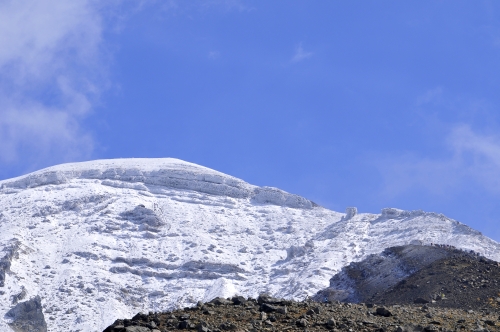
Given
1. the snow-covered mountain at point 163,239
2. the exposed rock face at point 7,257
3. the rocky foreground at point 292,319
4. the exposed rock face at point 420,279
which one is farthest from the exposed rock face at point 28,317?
the rocky foreground at point 292,319

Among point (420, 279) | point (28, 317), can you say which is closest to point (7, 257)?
point (28, 317)

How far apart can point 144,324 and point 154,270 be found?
116 ft

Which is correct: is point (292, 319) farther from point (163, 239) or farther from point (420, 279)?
point (163, 239)

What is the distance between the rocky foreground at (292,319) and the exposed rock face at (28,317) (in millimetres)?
25463

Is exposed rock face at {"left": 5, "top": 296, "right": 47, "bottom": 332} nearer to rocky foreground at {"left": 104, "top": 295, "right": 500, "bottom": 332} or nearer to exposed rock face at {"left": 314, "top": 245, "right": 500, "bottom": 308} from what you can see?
exposed rock face at {"left": 314, "top": 245, "right": 500, "bottom": 308}

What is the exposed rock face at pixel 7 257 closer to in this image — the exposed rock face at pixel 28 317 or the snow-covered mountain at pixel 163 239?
the snow-covered mountain at pixel 163 239

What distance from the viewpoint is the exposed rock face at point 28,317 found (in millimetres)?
46750

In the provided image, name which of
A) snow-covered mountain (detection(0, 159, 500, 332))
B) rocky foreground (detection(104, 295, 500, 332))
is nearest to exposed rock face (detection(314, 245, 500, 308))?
snow-covered mountain (detection(0, 159, 500, 332))

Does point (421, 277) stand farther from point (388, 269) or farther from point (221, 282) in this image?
point (221, 282)

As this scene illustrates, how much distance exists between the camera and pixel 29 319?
47.7 metres

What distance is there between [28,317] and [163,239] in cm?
1466

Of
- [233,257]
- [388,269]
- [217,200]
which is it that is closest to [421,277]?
[388,269]

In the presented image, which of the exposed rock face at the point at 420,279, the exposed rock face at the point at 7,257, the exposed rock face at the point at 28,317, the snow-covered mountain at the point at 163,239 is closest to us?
the exposed rock face at the point at 420,279

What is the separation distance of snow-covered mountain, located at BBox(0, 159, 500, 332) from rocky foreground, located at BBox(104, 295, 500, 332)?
82.0 feet
